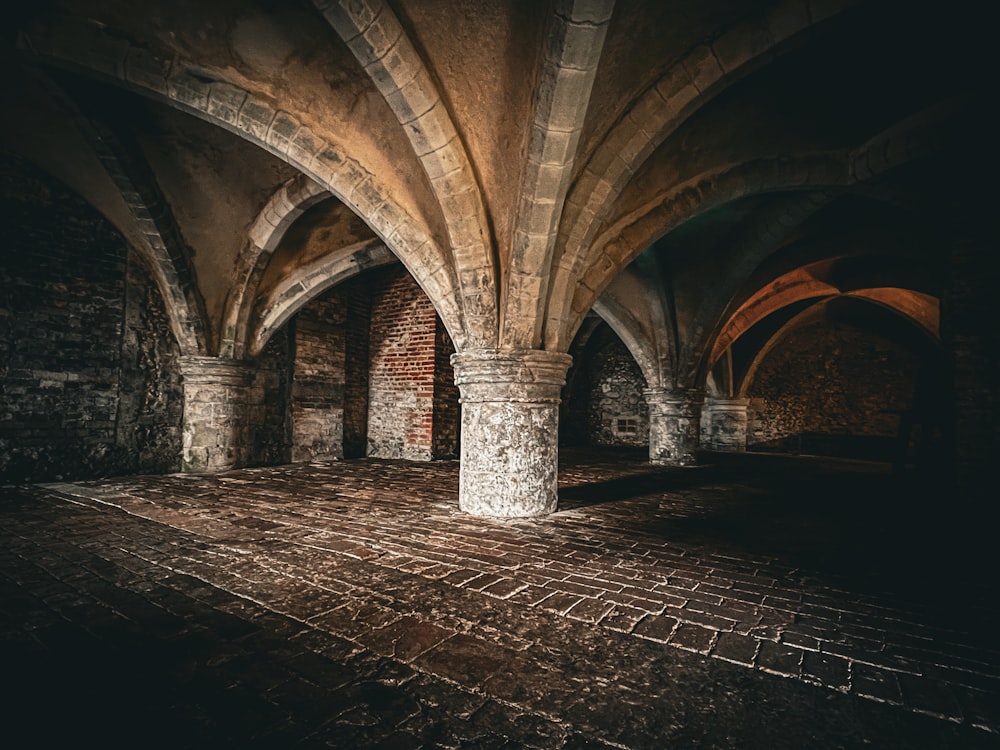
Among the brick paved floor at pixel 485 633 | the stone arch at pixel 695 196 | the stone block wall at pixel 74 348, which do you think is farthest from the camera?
the stone block wall at pixel 74 348

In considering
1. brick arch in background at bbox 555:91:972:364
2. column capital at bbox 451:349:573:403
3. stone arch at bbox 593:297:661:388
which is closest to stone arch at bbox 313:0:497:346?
column capital at bbox 451:349:573:403

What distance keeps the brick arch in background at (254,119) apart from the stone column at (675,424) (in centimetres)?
504

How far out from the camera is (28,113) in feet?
16.8

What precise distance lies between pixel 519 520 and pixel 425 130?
3154mm

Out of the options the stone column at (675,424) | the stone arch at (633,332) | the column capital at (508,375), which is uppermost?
the stone arch at (633,332)

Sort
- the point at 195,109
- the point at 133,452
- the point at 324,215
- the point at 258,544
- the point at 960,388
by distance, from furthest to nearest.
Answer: the point at 324,215 → the point at 133,452 → the point at 960,388 → the point at 195,109 → the point at 258,544

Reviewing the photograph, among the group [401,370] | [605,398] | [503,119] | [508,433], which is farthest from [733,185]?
[605,398]

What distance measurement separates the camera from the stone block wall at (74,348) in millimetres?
5516

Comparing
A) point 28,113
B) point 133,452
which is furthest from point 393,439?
point 28,113

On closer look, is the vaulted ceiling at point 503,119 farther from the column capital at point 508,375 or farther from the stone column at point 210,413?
the stone column at point 210,413

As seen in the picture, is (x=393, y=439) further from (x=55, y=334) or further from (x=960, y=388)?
(x=960, y=388)

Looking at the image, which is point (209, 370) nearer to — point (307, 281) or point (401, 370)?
point (307, 281)

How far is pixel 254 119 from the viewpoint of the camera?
14.1 ft

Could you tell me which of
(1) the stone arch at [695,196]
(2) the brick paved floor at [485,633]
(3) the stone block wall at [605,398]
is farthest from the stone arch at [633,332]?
(3) the stone block wall at [605,398]
